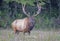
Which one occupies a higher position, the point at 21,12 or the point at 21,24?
the point at 21,24

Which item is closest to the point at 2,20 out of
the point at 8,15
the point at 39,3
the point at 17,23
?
the point at 8,15

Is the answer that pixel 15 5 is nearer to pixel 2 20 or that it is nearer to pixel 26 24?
pixel 2 20

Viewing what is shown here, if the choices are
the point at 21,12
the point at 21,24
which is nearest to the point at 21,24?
the point at 21,24

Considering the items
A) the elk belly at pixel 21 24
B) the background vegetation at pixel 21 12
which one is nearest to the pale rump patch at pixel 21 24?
the elk belly at pixel 21 24

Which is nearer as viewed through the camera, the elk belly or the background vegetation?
the elk belly

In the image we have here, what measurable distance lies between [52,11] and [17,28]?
5.68 m

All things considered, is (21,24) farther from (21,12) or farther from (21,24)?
(21,12)

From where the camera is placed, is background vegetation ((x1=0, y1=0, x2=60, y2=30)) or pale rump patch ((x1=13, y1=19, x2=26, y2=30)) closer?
pale rump patch ((x1=13, y1=19, x2=26, y2=30))

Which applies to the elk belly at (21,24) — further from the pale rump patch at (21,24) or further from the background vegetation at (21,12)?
the background vegetation at (21,12)

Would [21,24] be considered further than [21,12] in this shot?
No

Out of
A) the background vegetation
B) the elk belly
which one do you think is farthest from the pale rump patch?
the background vegetation

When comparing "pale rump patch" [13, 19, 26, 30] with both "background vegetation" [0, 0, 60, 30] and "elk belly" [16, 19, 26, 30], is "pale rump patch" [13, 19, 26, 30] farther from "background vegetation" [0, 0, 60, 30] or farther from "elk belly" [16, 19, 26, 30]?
"background vegetation" [0, 0, 60, 30]

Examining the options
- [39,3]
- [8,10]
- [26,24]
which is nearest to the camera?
[26,24]

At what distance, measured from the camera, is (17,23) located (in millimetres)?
13258
